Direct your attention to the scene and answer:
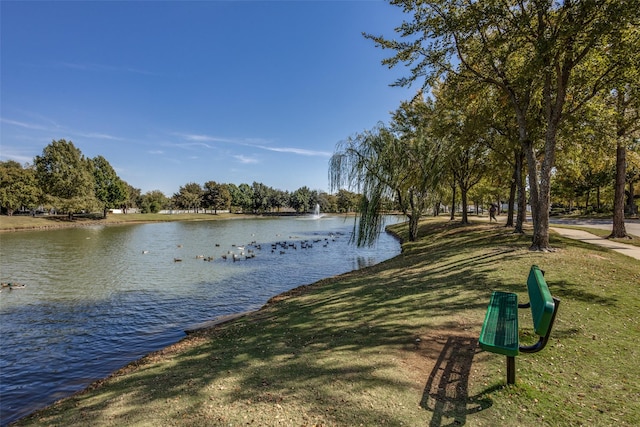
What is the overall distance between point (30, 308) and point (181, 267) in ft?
30.6

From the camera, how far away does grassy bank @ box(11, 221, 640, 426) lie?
393cm

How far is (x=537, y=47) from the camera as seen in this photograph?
10.1 metres

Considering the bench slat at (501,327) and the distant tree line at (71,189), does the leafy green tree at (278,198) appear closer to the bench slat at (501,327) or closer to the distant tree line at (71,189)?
the distant tree line at (71,189)

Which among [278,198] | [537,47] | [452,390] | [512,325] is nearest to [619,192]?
[537,47]

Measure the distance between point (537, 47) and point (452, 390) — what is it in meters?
10.7

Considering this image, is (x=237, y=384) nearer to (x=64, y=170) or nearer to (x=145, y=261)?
(x=145, y=261)

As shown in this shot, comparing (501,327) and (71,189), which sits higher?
(71,189)

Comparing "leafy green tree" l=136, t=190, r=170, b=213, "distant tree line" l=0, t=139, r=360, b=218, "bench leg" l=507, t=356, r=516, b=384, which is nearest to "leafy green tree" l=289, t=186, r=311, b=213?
"distant tree line" l=0, t=139, r=360, b=218

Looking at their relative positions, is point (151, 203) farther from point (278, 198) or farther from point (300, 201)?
point (300, 201)

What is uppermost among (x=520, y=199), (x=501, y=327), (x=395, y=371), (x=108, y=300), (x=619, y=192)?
(x=619, y=192)

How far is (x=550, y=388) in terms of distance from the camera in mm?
4242

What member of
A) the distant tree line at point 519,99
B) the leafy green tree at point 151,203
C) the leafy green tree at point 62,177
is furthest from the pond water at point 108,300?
the leafy green tree at point 151,203

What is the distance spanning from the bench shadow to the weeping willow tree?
1147 cm

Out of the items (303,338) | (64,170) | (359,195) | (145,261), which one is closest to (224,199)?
(64,170)
